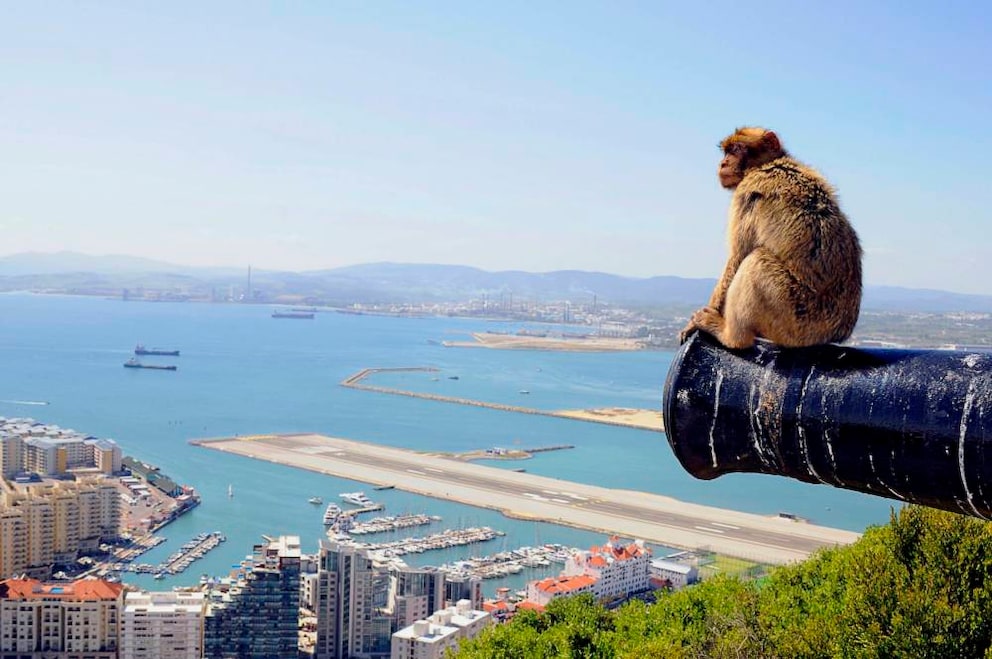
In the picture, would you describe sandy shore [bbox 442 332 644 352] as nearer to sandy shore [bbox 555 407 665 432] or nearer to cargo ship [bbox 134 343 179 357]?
cargo ship [bbox 134 343 179 357]

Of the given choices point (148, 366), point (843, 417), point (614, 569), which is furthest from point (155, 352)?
point (843, 417)

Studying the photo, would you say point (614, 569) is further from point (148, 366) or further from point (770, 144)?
point (148, 366)

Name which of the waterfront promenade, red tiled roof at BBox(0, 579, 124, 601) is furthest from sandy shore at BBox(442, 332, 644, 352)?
red tiled roof at BBox(0, 579, 124, 601)

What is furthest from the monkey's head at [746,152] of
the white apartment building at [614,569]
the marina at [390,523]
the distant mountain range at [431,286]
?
the distant mountain range at [431,286]

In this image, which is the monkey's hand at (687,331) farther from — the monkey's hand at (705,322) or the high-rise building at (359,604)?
the high-rise building at (359,604)

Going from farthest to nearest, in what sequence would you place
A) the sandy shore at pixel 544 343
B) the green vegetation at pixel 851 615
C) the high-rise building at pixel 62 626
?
the sandy shore at pixel 544 343, the high-rise building at pixel 62 626, the green vegetation at pixel 851 615
